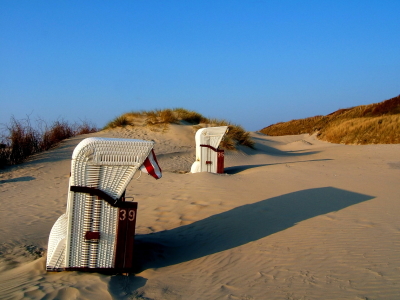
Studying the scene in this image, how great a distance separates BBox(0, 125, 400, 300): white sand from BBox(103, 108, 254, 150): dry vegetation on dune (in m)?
8.16

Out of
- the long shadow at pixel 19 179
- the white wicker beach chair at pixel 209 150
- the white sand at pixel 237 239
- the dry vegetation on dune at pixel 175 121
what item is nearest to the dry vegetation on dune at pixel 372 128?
the dry vegetation on dune at pixel 175 121

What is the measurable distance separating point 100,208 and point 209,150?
7882 mm

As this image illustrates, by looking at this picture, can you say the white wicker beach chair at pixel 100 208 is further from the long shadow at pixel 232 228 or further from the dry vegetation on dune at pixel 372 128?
the dry vegetation on dune at pixel 372 128

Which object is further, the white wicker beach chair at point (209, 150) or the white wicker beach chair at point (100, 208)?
the white wicker beach chair at point (209, 150)

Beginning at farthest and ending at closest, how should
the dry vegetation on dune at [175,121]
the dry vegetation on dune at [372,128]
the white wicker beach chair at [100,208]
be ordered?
the dry vegetation on dune at [372,128]
the dry vegetation on dune at [175,121]
the white wicker beach chair at [100,208]

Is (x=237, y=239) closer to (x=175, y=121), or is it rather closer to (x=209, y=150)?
(x=209, y=150)

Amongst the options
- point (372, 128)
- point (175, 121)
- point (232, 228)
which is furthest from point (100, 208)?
point (372, 128)

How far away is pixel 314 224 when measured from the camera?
577 centimetres

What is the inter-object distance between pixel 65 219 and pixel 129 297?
4.77 feet

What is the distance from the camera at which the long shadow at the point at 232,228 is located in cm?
504

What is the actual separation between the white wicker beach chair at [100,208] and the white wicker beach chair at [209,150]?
24.8 ft

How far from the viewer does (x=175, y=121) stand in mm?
20609

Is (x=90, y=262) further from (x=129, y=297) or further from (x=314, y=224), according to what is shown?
(x=314, y=224)

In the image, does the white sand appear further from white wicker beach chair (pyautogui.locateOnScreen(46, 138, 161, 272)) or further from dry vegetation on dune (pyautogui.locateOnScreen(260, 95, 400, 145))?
dry vegetation on dune (pyautogui.locateOnScreen(260, 95, 400, 145))
